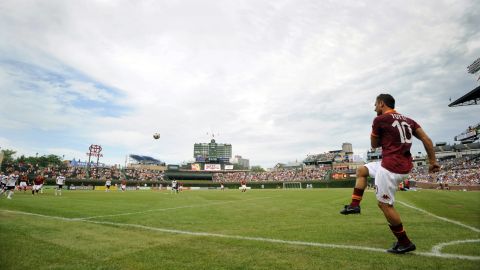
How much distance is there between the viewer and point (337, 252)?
4441mm

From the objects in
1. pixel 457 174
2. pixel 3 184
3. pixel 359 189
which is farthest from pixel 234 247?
pixel 457 174

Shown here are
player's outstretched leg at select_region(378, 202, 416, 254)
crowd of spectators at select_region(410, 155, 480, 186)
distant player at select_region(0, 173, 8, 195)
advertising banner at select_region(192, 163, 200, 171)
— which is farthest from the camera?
advertising banner at select_region(192, 163, 200, 171)

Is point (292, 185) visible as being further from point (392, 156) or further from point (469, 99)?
point (392, 156)

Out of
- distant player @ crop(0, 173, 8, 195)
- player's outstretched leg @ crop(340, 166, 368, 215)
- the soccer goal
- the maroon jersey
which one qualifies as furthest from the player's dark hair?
the soccer goal

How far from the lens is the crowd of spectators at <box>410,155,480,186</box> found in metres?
48.0

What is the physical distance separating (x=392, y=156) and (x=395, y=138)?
0.32m

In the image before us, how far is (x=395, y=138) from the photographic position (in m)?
4.91

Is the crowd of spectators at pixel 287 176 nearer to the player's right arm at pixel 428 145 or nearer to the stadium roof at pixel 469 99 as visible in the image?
the stadium roof at pixel 469 99

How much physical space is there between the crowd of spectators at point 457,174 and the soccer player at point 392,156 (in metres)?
51.6

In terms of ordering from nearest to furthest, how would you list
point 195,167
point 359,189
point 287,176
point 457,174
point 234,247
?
point 234,247 < point 359,189 < point 457,174 < point 287,176 < point 195,167

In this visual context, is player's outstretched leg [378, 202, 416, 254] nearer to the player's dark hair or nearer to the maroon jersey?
the maroon jersey

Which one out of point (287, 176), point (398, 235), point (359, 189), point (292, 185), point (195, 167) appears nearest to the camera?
point (398, 235)

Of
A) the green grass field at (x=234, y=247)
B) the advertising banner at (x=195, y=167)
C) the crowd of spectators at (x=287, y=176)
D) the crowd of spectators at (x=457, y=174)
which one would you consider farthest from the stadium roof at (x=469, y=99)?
the advertising banner at (x=195, y=167)

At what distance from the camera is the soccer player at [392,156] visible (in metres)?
4.70
